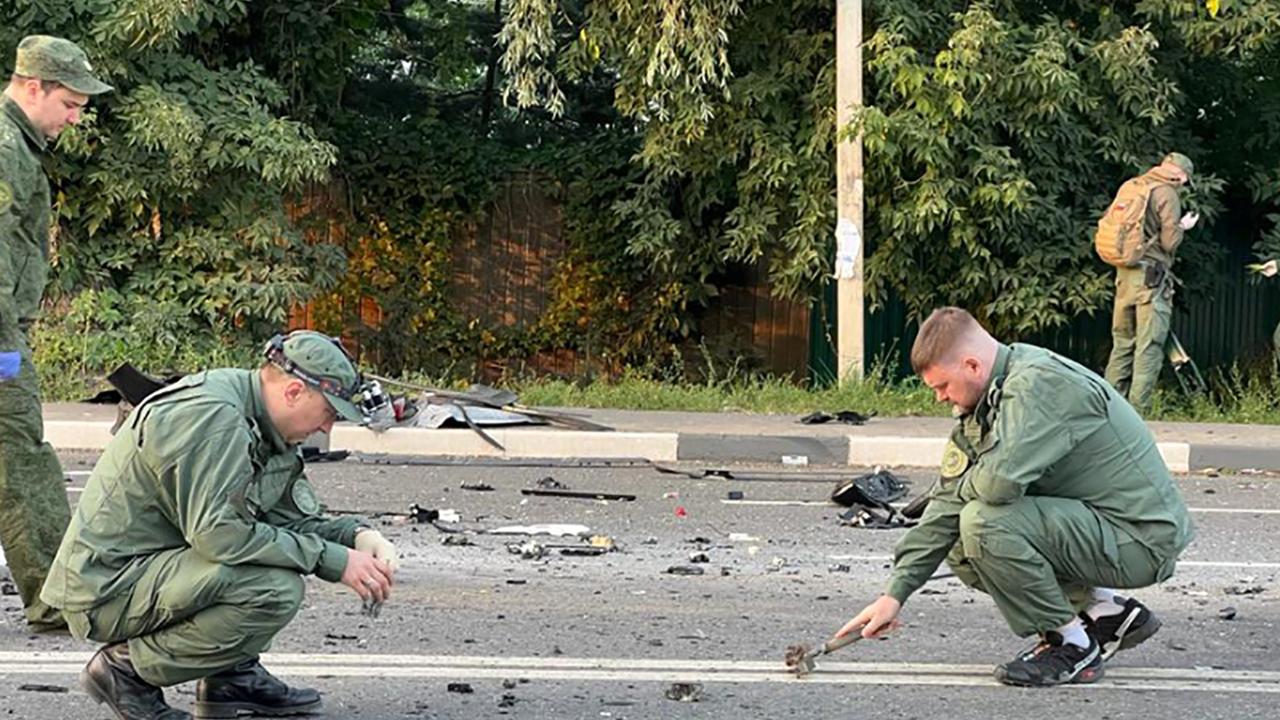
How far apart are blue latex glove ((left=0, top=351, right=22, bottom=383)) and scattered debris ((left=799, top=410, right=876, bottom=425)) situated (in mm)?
7363

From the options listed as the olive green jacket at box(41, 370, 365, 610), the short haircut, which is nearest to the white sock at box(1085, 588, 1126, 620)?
the short haircut

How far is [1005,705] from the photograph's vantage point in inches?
206

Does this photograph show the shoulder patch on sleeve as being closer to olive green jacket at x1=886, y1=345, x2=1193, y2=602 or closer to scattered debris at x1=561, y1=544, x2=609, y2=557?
olive green jacket at x1=886, y1=345, x2=1193, y2=602

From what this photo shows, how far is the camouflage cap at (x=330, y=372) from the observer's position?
4.39 meters

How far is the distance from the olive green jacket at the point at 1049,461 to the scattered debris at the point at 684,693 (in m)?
0.66

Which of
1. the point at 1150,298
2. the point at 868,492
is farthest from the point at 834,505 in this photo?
the point at 1150,298

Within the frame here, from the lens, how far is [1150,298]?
13.0m

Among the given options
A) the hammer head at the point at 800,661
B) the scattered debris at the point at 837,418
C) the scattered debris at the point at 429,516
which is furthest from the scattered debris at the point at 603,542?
the scattered debris at the point at 837,418

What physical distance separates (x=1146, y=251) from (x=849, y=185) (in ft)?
7.84

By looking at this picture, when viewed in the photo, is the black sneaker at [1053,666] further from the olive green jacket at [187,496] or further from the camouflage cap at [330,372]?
the camouflage cap at [330,372]

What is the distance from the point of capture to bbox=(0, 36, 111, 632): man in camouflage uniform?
222 inches

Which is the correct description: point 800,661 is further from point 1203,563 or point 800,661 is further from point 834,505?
point 834,505

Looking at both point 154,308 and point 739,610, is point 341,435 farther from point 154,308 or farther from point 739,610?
point 739,610

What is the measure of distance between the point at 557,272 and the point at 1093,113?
6277 millimetres
